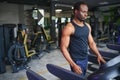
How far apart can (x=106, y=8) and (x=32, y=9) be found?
6864mm

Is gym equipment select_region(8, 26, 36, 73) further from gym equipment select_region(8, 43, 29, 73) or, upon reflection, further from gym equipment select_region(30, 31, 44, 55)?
gym equipment select_region(30, 31, 44, 55)

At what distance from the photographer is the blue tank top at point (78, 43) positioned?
2260 mm

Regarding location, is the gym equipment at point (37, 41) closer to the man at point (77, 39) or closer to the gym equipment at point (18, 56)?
the gym equipment at point (18, 56)

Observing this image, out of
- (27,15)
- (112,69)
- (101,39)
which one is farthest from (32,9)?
(112,69)

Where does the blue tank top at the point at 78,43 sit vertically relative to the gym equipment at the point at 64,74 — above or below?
above

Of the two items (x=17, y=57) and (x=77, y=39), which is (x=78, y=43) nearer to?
(x=77, y=39)

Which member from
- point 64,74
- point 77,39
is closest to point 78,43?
point 77,39

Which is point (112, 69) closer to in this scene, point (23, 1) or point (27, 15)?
point (23, 1)

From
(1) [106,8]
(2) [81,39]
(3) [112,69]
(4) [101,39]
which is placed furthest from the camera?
(1) [106,8]

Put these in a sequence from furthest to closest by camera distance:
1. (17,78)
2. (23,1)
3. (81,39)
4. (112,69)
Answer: (23,1) < (17,78) < (81,39) < (112,69)

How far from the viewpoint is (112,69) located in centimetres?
137

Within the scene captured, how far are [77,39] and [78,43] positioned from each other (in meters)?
0.06

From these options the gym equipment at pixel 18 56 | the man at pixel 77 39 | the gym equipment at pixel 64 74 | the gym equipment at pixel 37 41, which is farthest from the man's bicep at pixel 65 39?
the gym equipment at pixel 37 41

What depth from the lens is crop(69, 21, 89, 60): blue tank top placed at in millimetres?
2260
